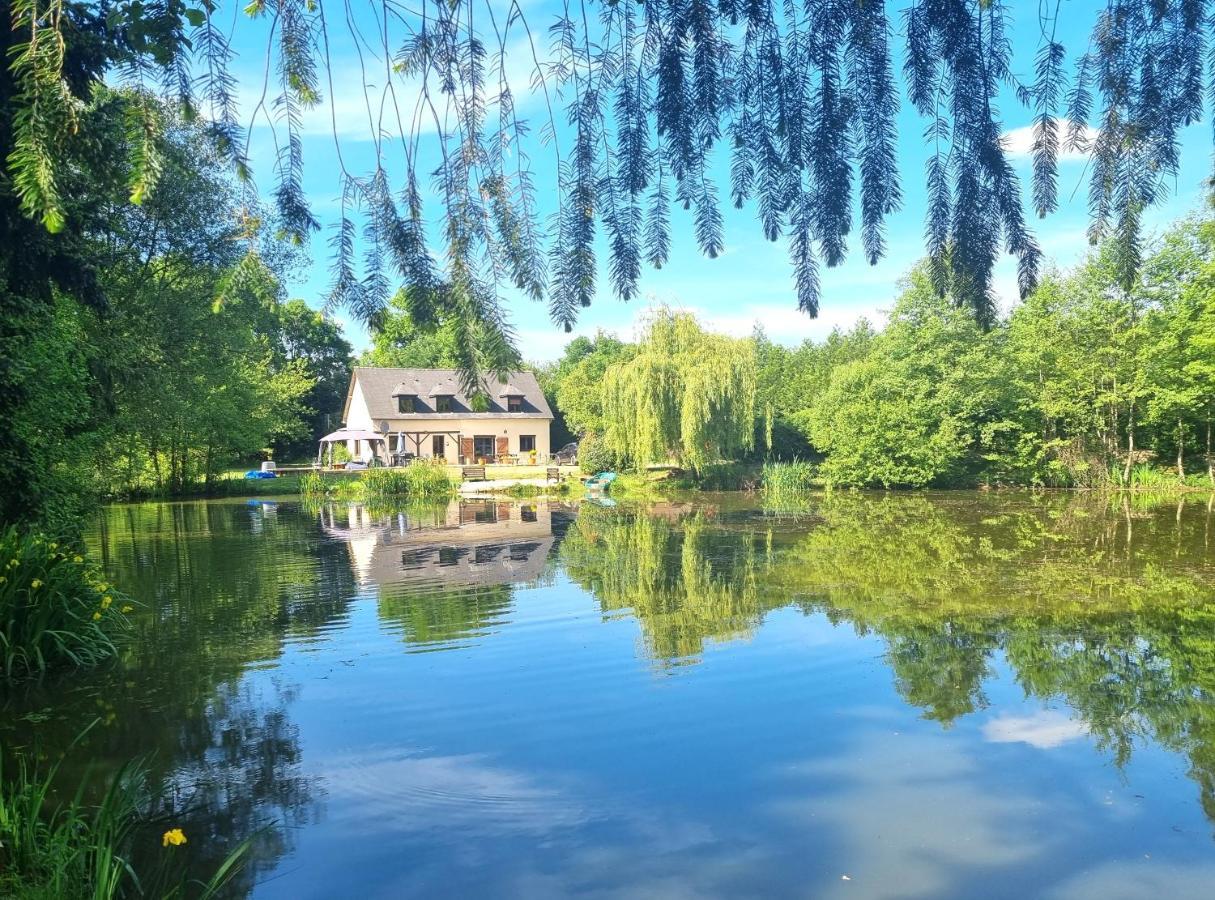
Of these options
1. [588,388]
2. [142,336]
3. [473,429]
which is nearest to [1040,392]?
[588,388]

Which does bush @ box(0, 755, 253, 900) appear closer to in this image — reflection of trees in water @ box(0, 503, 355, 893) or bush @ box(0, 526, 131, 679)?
reflection of trees in water @ box(0, 503, 355, 893)

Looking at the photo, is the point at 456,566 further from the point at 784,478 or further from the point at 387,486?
the point at 784,478

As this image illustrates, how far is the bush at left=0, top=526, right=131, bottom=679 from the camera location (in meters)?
6.88

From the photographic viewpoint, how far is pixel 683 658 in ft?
25.5

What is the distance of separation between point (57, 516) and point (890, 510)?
1863cm

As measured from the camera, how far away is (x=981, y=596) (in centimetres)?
999

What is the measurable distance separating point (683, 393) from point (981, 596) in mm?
18703

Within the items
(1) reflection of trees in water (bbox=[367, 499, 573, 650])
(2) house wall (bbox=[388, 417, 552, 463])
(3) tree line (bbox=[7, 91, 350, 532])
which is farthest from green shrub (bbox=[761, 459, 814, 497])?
(3) tree line (bbox=[7, 91, 350, 532])

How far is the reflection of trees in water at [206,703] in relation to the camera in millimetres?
4707

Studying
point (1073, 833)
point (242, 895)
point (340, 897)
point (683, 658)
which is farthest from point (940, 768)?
point (242, 895)

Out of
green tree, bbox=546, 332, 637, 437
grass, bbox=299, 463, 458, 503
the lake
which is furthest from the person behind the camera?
green tree, bbox=546, 332, 637, 437

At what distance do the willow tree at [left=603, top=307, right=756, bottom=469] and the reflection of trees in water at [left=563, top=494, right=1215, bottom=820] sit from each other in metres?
8.93

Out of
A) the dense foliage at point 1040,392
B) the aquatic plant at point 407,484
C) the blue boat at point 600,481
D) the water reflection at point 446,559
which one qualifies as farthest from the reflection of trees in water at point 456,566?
the dense foliage at point 1040,392

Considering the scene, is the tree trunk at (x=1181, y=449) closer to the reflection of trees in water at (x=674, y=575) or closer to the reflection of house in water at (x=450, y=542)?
the reflection of trees in water at (x=674, y=575)
